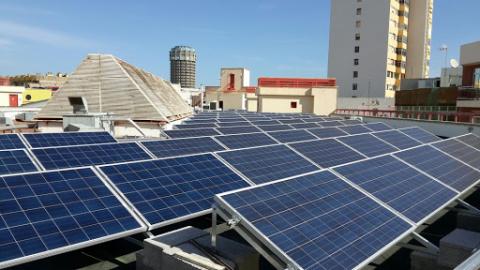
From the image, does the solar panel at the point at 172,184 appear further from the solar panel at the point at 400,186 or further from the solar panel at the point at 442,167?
the solar panel at the point at 442,167

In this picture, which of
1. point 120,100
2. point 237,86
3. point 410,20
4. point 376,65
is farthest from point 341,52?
point 120,100

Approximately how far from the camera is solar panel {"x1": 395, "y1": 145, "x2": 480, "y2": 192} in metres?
12.1

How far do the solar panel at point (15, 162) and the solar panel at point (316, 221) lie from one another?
29.4 feet

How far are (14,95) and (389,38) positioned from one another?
80.8 m

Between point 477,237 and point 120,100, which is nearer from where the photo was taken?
point 477,237

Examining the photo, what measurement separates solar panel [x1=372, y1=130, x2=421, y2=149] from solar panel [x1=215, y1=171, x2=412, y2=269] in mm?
13679

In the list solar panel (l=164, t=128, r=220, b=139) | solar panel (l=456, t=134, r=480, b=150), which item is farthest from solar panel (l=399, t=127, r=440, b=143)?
solar panel (l=164, t=128, r=220, b=139)

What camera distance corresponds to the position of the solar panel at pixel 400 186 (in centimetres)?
884

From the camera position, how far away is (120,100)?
30.7m

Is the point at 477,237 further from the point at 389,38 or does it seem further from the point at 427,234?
the point at 389,38

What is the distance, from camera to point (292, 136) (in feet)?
71.7

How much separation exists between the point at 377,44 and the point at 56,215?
88795mm

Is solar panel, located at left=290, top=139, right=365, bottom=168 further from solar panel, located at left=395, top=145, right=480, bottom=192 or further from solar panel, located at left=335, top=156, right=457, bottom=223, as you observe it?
solar panel, located at left=335, top=156, right=457, bottom=223

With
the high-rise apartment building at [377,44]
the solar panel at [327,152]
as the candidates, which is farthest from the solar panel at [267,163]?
the high-rise apartment building at [377,44]
